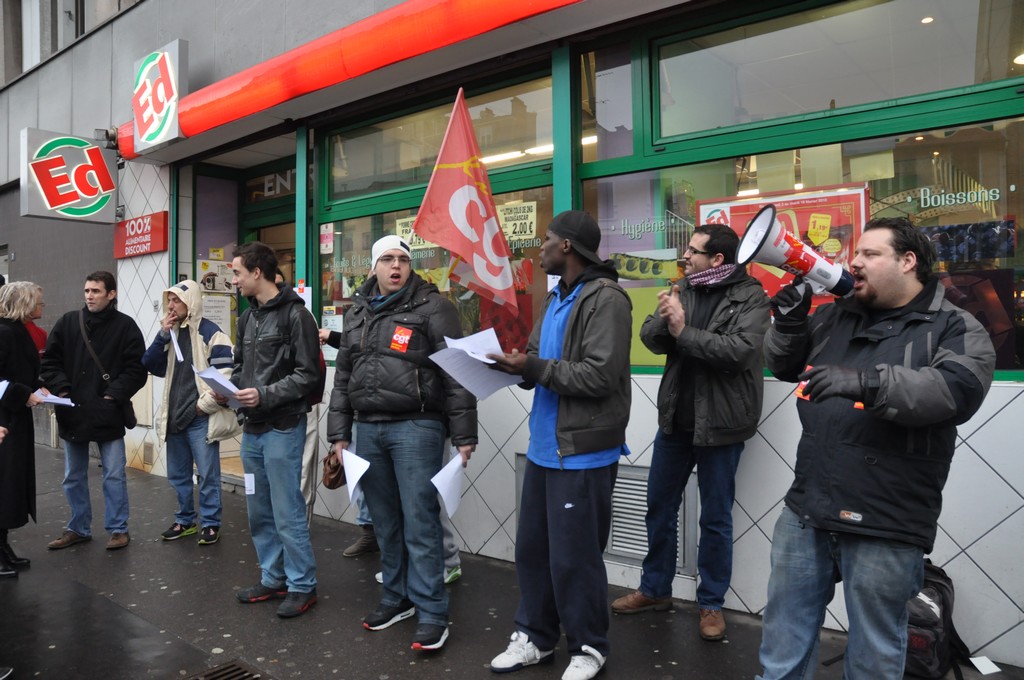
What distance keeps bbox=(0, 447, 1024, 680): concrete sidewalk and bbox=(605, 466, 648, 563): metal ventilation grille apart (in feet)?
0.85

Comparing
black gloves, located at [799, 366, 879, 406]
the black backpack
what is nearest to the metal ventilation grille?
the black backpack

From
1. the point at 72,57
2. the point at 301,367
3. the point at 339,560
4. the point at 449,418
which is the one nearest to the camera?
the point at 449,418

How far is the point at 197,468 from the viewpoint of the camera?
5.53 meters

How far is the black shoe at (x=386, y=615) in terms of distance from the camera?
150 inches

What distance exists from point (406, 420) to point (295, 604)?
51.2 inches

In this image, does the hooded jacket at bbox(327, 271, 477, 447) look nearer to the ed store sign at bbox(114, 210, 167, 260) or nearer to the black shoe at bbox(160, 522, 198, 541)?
the black shoe at bbox(160, 522, 198, 541)

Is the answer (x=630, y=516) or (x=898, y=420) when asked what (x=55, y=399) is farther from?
(x=898, y=420)

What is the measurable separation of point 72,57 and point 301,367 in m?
7.92

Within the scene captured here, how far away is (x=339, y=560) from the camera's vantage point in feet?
16.5

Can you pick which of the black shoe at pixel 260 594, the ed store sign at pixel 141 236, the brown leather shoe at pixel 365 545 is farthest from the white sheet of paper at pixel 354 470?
the ed store sign at pixel 141 236

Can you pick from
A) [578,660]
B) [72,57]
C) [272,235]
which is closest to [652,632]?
[578,660]

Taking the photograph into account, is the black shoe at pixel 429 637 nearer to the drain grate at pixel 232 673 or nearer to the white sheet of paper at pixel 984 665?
the drain grate at pixel 232 673

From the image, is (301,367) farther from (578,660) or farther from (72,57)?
(72,57)

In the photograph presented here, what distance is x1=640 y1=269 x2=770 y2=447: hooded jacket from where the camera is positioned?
3.40m
